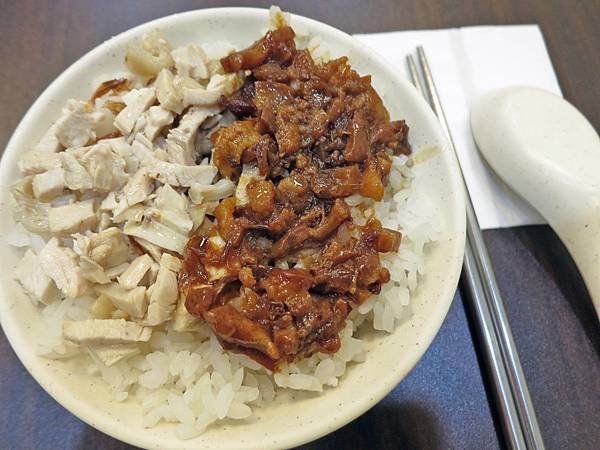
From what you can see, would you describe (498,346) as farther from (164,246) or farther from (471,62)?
(471,62)

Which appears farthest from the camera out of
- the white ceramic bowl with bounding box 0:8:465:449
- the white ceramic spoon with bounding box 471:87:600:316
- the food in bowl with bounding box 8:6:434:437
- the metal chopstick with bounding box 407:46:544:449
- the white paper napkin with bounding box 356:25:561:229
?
the white paper napkin with bounding box 356:25:561:229

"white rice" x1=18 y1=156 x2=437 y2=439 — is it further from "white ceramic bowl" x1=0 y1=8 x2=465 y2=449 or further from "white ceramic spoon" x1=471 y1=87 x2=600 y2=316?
"white ceramic spoon" x1=471 y1=87 x2=600 y2=316

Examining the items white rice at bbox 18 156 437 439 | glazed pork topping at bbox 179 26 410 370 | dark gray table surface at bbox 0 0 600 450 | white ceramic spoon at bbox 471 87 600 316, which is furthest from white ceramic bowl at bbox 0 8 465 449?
white ceramic spoon at bbox 471 87 600 316

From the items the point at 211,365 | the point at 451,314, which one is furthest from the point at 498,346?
the point at 211,365

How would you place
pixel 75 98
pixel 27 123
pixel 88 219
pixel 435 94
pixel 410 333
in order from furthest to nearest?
1. pixel 435 94
2. pixel 75 98
3. pixel 27 123
4. pixel 88 219
5. pixel 410 333

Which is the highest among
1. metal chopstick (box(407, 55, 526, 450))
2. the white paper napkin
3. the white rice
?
the white paper napkin

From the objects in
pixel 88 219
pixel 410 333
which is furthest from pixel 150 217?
pixel 410 333

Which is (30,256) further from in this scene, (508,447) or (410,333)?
(508,447)

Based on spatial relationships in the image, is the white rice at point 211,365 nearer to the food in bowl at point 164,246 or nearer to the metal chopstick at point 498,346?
the food in bowl at point 164,246
